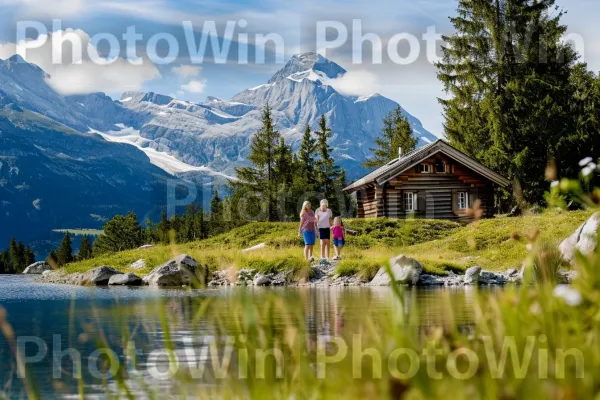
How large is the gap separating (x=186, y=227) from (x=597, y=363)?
10016 centimetres

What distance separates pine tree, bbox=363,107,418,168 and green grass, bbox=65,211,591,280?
30.8 metres

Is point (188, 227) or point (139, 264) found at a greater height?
point (188, 227)

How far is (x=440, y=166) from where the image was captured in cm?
4347

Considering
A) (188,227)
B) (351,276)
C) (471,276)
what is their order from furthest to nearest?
1. (188,227)
2. (351,276)
3. (471,276)

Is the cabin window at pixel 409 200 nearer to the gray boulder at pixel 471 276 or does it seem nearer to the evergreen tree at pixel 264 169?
the evergreen tree at pixel 264 169

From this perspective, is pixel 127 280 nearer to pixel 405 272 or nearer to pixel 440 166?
pixel 405 272

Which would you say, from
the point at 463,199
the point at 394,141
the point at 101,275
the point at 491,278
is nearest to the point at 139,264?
the point at 101,275

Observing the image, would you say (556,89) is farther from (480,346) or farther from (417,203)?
(480,346)

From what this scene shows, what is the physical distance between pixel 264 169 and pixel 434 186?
2602 cm

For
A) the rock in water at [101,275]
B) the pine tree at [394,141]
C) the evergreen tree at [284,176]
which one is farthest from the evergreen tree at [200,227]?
the rock in water at [101,275]

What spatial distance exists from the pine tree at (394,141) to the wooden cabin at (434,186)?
2413 centimetres

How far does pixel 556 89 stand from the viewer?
43.2 meters

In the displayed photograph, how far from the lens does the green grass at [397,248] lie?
68.3ft

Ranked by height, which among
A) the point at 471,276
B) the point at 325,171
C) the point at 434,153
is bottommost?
the point at 471,276
